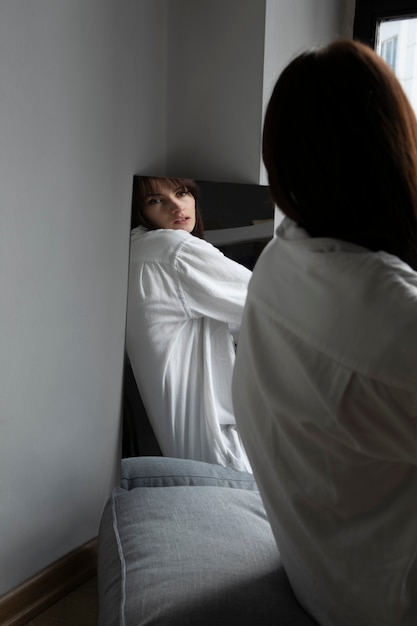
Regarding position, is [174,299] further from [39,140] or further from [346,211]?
[346,211]

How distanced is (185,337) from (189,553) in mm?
825

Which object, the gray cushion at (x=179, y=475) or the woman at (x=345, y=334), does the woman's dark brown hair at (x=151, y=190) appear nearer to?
the gray cushion at (x=179, y=475)

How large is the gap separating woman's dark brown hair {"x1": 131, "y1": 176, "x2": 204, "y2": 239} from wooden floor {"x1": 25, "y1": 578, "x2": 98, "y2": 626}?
1.07 metres

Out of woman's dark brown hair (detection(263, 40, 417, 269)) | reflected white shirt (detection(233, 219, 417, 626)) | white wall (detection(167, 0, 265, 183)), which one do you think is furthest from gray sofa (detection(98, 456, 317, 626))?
white wall (detection(167, 0, 265, 183))

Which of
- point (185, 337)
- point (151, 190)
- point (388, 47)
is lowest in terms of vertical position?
point (185, 337)

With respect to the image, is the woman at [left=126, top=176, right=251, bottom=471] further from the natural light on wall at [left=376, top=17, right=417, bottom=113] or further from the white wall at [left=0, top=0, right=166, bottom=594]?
the natural light on wall at [left=376, top=17, right=417, bottom=113]

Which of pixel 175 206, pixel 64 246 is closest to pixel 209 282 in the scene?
pixel 175 206

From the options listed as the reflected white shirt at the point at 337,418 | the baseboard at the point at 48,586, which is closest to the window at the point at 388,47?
the reflected white shirt at the point at 337,418

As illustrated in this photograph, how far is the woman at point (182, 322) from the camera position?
217 centimetres

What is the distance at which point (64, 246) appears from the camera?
1.88 m

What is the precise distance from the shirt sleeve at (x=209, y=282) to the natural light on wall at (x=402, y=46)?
3.34 ft

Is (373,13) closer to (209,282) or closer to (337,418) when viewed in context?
(209,282)

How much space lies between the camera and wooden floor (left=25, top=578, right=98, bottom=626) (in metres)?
1.92

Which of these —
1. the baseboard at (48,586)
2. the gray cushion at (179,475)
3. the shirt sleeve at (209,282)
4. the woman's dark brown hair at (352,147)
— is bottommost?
the baseboard at (48,586)
